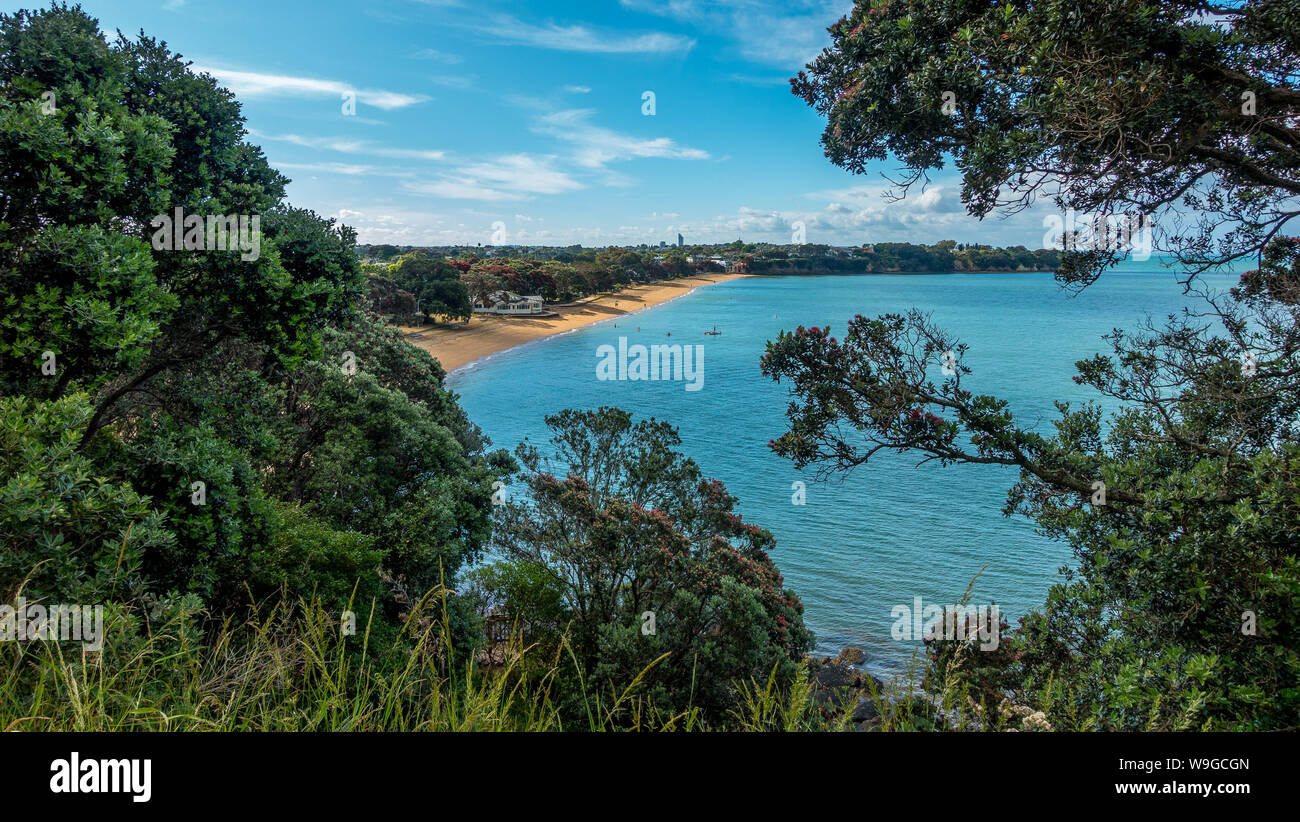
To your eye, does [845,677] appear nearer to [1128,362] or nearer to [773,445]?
[773,445]

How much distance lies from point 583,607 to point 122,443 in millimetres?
7219

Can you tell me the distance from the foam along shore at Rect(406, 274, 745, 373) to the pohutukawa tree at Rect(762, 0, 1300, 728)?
108 ft

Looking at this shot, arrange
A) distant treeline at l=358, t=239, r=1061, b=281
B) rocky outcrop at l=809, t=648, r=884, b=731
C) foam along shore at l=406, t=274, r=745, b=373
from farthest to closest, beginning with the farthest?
distant treeline at l=358, t=239, r=1061, b=281 < foam along shore at l=406, t=274, r=745, b=373 < rocky outcrop at l=809, t=648, r=884, b=731

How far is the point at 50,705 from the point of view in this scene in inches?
111

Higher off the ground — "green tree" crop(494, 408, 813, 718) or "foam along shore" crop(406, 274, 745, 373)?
"foam along shore" crop(406, 274, 745, 373)

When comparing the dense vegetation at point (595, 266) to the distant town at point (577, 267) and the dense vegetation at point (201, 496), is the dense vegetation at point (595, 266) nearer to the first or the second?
the distant town at point (577, 267)

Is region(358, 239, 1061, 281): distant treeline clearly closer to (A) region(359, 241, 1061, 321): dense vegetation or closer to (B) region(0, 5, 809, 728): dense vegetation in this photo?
(A) region(359, 241, 1061, 321): dense vegetation

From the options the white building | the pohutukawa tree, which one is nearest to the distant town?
the white building

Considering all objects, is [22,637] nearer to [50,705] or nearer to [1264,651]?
[50,705]

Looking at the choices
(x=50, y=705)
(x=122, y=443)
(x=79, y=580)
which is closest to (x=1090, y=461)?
(x=50, y=705)

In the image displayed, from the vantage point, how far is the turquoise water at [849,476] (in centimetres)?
1877

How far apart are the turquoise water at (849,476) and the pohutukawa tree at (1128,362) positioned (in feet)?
7.26

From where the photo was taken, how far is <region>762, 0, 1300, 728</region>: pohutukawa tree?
4.64 m

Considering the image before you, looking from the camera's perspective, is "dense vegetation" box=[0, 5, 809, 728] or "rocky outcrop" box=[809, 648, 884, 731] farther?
"rocky outcrop" box=[809, 648, 884, 731]
